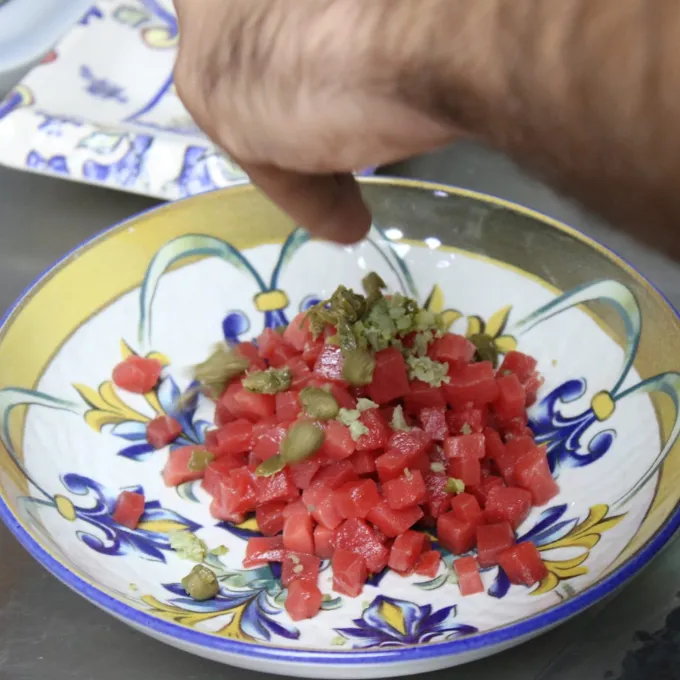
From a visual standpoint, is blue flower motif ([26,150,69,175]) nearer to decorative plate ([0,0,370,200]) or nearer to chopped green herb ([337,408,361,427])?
decorative plate ([0,0,370,200])

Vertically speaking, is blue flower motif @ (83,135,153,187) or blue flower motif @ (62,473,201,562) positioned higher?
blue flower motif @ (83,135,153,187)

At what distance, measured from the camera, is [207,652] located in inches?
31.4

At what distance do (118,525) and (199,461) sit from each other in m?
0.15

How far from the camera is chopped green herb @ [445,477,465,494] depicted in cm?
Answer: 106

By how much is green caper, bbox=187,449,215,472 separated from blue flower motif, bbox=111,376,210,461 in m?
0.08

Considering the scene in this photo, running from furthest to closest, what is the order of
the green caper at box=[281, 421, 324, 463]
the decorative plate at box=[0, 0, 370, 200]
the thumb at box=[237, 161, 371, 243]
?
the decorative plate at box=[0, 0, 370, 200] → the green caper at box=[281, 421, 324, 463] → the thumb at box=[237, 161, 371, 243]

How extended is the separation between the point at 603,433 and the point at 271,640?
563 millimetres

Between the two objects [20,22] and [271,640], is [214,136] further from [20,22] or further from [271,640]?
[20,22]

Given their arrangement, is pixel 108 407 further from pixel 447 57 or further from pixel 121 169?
pixel 447 57

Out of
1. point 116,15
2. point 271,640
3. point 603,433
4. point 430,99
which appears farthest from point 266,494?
point 116,15

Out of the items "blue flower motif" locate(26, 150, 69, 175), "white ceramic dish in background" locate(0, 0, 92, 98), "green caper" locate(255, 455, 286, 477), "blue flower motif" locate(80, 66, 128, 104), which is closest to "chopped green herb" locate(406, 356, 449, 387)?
"green caper" locate(255, 455, 286, 477)

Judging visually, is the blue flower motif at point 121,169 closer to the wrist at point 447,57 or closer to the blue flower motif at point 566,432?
the blue flower motif at point 566,432

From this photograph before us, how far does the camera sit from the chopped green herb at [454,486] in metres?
1.06

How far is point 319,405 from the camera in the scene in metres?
1.06
